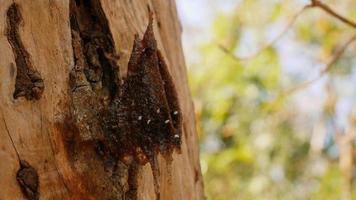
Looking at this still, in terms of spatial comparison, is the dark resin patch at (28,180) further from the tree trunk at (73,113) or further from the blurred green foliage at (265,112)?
the blurred green foliage at (265,112)

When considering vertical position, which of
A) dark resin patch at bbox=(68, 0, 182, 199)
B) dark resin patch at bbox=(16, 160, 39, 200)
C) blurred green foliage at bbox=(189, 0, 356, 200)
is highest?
blurred green foliage at bbox=(189, 0, 356, 200)

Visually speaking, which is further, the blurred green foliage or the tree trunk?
the blurred green foliage

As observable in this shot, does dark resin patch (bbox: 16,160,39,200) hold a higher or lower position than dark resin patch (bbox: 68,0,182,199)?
lower

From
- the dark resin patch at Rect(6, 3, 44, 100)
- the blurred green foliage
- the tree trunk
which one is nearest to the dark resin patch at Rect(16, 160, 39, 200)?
the tree trunk

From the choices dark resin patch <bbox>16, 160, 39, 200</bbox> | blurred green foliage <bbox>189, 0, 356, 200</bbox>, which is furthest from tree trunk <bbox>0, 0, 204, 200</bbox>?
blurred green foliage <bbox>189, 0, 356, 200</bbox>

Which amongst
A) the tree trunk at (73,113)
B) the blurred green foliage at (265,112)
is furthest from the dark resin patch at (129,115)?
the blurred green foliage at (265,112)

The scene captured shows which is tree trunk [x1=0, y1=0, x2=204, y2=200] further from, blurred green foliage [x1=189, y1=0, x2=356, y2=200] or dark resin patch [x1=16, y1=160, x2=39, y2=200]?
blurred green foliage [x1=189, y1=0, x2=356, y2=200]

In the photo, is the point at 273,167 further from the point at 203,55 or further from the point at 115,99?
the point at 115,99

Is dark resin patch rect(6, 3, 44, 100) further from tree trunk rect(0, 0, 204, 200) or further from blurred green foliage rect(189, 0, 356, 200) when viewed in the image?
blurred green foliage rect(189, 0, 356, 200)

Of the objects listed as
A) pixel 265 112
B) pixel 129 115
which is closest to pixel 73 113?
pixel 129 115
